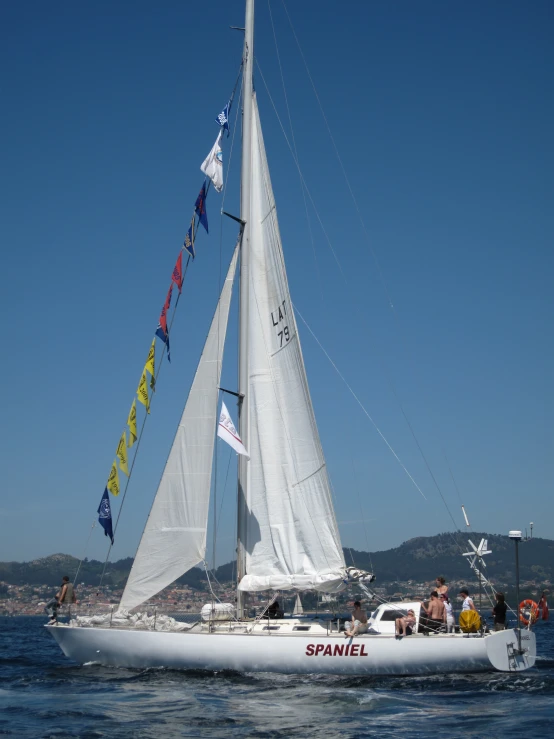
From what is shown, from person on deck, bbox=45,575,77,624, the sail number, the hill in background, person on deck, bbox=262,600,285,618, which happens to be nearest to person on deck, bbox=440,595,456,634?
person on deck, bbox=262,600,285,618

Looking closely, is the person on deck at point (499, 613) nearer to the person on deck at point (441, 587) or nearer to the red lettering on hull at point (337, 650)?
the person on deck at point (441, 587)

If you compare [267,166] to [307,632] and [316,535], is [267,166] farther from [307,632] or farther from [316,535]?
[307,632]

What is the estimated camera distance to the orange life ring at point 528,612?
2012 centimetres

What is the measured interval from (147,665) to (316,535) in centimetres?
567

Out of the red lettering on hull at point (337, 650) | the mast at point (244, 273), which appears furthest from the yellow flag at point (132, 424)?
the red lettering on hull at point (337, 650)

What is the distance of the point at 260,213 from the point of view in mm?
24750

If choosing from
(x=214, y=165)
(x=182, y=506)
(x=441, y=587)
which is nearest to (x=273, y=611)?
(x=182, y=506)

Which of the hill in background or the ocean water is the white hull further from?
the hill in background

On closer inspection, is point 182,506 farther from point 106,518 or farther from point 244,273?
point 244,273

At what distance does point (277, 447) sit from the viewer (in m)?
23.5

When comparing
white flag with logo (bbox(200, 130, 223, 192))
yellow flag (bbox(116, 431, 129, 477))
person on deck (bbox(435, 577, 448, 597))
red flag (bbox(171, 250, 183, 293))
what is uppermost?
white flag with logo (bbox(200, 130, 223, 192))

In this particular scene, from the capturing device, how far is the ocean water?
594 inches

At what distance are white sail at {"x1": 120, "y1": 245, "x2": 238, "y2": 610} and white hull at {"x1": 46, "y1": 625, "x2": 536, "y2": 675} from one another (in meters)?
1.90

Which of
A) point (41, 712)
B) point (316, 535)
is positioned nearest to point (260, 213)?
point (316, 535)
